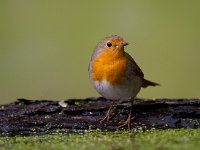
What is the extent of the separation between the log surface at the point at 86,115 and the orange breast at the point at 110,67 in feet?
0.88

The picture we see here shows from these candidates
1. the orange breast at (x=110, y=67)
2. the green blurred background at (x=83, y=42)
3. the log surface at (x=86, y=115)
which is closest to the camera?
the log surface at (x=86, y=115)

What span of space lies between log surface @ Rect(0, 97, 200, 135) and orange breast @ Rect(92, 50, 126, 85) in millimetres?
268

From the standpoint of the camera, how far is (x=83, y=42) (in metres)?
11.6

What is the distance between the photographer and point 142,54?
1111 cm

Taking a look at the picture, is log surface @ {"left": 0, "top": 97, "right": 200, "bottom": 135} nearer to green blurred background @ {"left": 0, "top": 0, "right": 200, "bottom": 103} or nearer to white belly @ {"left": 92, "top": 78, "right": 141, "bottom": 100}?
white belly @ {"left": 92, "top": 78, "right": 141, "bottom": 100}

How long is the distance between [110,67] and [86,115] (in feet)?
1.58

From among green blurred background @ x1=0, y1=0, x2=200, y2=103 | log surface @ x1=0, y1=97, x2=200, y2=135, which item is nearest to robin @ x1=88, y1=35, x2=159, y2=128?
log surface @ x1=0, y1=97, x2=200, y2=135

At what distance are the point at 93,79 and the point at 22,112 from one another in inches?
27.3

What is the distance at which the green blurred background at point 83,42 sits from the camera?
10336 mm

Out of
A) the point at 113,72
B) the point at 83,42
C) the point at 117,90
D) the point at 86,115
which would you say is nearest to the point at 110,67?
the point at 113,72

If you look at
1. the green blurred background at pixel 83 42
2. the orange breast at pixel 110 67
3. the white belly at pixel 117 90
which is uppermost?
the green blurred background at pixel 83 42

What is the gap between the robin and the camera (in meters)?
5.88

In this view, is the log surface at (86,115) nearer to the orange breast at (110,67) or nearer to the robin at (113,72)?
the robin at (113,72)

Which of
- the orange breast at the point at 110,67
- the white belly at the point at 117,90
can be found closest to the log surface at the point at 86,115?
the white belly at the point at 117,90
